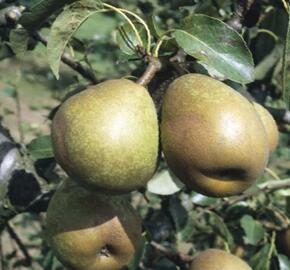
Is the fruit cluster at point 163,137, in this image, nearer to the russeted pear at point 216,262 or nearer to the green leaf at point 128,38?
the green leaf at point 128,38

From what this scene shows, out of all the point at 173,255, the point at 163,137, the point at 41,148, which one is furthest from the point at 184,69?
the point at 173,255

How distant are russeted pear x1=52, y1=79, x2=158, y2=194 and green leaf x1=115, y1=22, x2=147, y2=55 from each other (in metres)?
0.21

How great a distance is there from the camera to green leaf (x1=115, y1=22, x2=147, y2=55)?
1.52 meters

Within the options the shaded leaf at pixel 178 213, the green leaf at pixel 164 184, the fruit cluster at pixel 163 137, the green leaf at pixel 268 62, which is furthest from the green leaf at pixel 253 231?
the fruit cluster at pixel 163 137

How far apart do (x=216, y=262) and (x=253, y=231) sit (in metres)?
0.37

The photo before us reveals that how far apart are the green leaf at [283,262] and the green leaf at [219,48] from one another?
878mm

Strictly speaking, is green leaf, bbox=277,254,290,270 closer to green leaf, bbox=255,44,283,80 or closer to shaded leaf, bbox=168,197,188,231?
shaded leaf, bbox=168,197,188,231

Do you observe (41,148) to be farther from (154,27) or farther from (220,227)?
(220,227)

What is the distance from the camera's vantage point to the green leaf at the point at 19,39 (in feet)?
4.84

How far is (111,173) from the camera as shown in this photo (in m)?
1.24

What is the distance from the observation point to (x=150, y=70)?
1378 millimetres

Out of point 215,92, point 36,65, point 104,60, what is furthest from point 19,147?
point 36,65

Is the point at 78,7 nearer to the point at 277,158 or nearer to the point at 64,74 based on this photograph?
the point at 277,158

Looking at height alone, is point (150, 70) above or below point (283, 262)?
above
